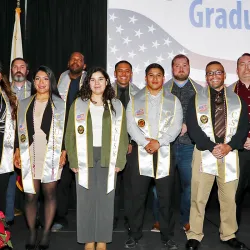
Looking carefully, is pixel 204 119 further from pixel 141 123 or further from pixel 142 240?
pixel 142 240

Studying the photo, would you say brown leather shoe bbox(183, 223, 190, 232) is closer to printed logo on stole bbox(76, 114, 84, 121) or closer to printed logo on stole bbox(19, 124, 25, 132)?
printed logo on stole bbox(76, 114, 84, 121)

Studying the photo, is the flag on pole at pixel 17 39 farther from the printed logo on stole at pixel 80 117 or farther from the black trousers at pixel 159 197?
the black trousers at pixel 159 197

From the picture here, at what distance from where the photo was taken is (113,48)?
5316mm

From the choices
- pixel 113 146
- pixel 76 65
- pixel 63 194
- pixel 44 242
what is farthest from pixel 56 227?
pixel 76 65

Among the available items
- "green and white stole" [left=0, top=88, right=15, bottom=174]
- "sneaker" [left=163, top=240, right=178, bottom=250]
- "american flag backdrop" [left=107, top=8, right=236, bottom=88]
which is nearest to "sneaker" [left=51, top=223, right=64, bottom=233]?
"green and white stole" [left=0, top=88, right=15, bottom=174]

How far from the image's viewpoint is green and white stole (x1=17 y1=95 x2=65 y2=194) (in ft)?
11.7

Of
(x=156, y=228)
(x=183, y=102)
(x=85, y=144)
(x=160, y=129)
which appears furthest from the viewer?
(x=156, y=228)

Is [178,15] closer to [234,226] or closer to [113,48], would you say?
[113,48]

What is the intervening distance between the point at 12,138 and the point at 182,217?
202cm

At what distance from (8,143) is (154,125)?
128cm

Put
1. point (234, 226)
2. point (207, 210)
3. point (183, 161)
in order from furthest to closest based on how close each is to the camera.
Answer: point (207, 210) → point (183, 161) → point (234, 226)

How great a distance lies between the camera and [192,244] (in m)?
3.76

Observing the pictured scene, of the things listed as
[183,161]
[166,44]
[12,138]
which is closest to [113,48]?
[166,44]

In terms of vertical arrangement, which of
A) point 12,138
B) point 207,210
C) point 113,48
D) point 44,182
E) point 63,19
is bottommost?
point 207,210
